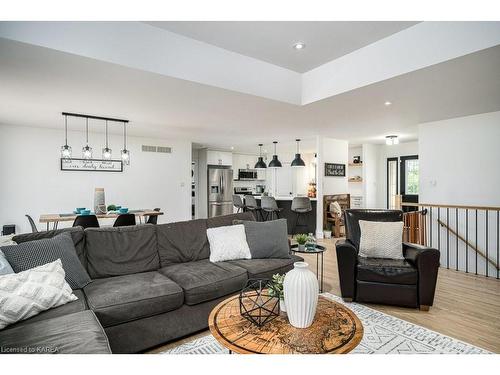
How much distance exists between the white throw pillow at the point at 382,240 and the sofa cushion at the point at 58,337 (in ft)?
8.92

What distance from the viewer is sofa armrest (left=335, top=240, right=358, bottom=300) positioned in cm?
296

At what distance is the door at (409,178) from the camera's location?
8.03 meters

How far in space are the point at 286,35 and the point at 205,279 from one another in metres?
2.58

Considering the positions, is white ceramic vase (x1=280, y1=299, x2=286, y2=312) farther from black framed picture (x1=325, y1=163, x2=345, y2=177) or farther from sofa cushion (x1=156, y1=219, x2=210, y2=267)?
black framed picture (x1=325, y1=163, x2=345, y2=177)

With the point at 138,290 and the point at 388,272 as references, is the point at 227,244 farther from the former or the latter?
the point at 388,272

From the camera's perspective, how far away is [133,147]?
6684 millimetres

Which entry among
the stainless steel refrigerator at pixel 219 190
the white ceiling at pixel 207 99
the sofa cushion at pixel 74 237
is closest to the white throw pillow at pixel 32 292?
the sofa cushion at pixel 74 237

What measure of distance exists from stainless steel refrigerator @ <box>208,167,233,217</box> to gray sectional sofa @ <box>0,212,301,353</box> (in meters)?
5.74

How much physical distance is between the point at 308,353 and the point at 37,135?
6.44 metres

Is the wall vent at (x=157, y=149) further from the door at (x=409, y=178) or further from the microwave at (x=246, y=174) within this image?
the door at (x=409, y=178)

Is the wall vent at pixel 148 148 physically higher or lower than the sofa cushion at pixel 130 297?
higher

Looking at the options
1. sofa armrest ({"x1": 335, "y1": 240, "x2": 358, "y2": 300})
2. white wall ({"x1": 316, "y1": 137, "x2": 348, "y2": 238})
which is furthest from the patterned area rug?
white wall ({"x1": 316, "y1": 137, "x2": 348, "y2": 238})
